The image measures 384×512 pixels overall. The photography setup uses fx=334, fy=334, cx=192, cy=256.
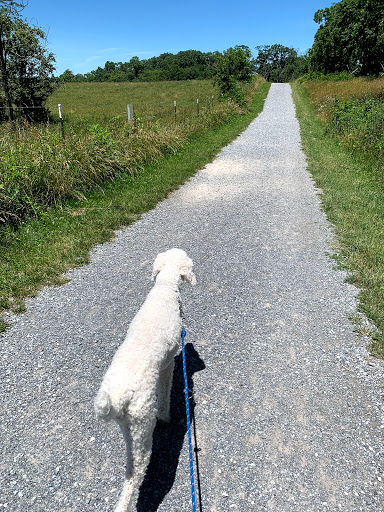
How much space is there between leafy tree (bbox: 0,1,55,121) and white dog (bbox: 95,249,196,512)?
39.3ft

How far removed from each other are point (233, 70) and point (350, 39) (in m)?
31.4

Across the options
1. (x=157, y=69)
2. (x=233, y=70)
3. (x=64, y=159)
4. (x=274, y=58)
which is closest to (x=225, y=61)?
(x=233, y=70)

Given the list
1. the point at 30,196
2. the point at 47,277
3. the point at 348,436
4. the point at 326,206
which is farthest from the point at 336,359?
the point at 30,196

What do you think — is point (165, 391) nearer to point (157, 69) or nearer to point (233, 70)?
point (233, 70)

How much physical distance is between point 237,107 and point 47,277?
65.0 feet

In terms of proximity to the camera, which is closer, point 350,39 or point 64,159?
point 64,159

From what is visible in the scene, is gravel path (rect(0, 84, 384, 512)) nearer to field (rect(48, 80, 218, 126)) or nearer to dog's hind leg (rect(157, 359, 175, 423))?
dog's hind leg (rect(157, 359, 175, 423))

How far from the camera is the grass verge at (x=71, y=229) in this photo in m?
4.70

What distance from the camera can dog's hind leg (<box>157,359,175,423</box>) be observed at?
8.82 ft

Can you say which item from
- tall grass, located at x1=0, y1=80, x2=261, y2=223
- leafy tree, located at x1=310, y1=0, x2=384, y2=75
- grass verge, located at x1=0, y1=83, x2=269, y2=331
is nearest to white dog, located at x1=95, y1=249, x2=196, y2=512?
grass verge, located at x1=0, y1=83, x2=269, y2=331

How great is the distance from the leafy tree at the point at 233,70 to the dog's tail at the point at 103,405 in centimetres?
2292

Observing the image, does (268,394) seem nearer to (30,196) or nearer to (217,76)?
(30,196)

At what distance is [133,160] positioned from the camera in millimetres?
9438

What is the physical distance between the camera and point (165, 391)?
8.93 ft
